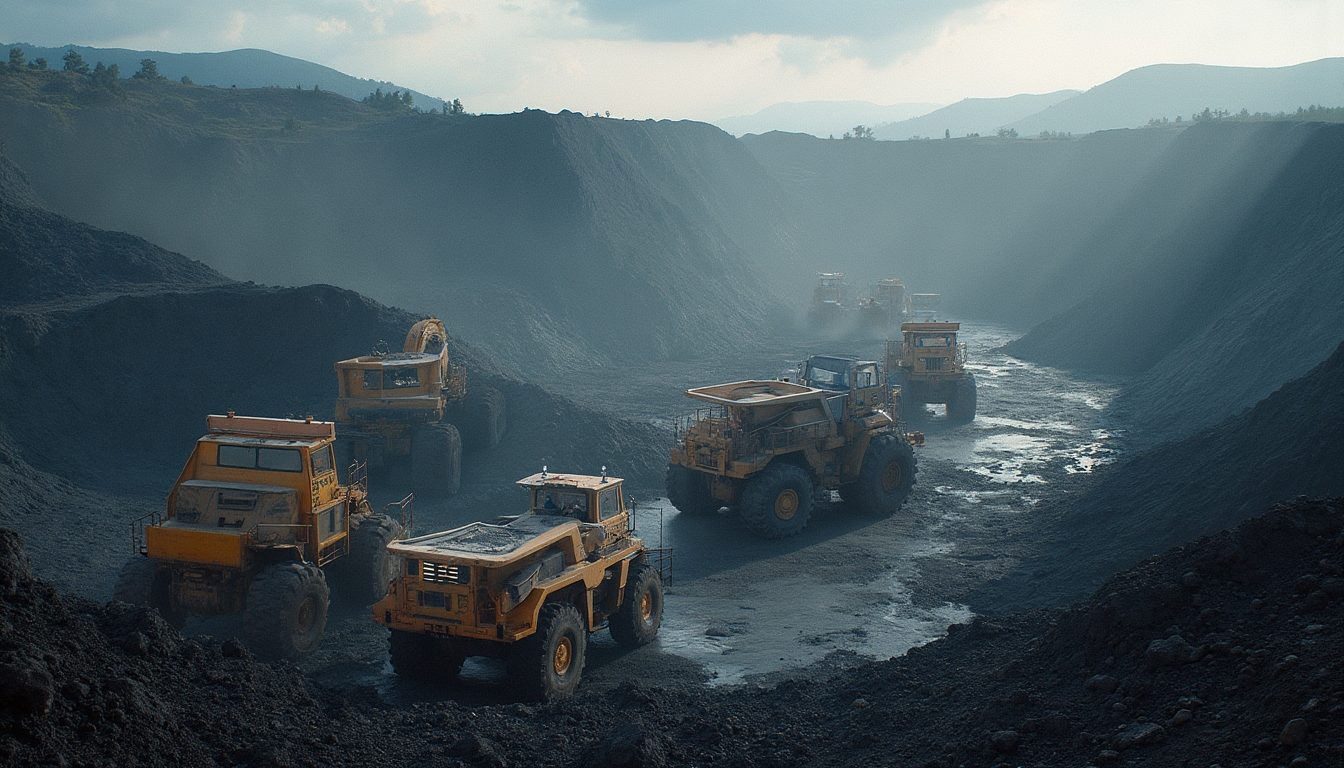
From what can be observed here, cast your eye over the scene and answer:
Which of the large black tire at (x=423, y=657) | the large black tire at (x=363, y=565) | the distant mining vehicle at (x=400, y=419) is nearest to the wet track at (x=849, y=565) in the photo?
the large black tire at (x=423, y=657)

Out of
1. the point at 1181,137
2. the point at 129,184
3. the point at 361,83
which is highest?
the point at 361,83

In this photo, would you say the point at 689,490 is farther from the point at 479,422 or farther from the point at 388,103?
the point at 388,103

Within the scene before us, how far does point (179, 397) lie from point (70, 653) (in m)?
16.4

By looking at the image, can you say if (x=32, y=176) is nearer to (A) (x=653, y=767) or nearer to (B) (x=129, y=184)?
(B) (x=129, y=184)

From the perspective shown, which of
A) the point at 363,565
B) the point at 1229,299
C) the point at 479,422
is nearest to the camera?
the point at 363,565

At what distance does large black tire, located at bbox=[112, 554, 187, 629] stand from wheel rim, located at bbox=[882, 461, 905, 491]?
501 inches

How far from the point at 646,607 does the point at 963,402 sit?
18895 millimetres

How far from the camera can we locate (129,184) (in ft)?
135

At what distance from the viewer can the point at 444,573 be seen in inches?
427

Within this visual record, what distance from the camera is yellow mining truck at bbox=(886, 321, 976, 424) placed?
29.7m

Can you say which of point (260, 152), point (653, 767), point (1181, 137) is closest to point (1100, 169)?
point (1181, 137)

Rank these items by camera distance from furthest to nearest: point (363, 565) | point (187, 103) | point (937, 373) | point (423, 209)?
point (187, 103) → point (423, 209) → point (937, 373) → point (363, 565)

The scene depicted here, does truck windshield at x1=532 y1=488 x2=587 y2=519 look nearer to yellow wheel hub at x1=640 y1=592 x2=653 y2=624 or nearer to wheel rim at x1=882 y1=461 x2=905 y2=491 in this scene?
yellow wheel hub at x1=640 y1=592 x2=653 y2=624

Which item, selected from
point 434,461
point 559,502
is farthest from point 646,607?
point 434,461
